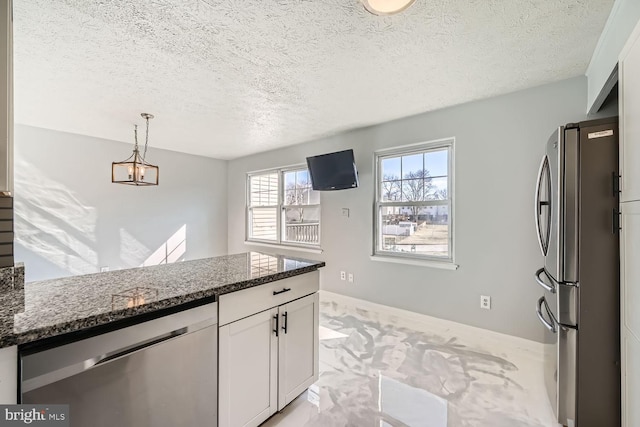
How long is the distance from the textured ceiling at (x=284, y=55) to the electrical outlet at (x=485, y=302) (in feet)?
6.45

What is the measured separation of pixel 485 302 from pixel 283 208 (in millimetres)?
3266

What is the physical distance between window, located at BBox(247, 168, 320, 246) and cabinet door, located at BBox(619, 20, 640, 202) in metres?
3.32

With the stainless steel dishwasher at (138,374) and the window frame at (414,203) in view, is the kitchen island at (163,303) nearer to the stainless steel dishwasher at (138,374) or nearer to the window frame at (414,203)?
the stainless steel dishwasher at (138,374)

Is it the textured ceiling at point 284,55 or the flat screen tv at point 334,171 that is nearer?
the textured ceiling at point 284,55

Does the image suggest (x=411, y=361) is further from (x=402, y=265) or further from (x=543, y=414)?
(x=402, y=265)

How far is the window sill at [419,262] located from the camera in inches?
117

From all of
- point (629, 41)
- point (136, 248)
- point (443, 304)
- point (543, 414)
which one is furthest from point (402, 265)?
point (136, 248)

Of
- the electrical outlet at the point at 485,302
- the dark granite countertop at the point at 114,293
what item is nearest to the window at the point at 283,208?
the electrical outlet at the point at 485,302

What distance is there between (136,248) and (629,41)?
5.76 m

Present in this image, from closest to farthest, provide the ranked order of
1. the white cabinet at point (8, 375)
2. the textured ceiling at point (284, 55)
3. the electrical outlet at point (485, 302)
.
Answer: the white cabinet at point (8, 375) < the textured ceiling at point (284, 55) < the electrical outlet at point (485, 302)

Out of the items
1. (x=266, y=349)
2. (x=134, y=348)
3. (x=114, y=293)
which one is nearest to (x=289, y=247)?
(x=266, y=349)

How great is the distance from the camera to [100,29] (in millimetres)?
1760

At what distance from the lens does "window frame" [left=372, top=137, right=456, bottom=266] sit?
3000 mm

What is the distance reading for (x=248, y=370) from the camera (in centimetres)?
148
